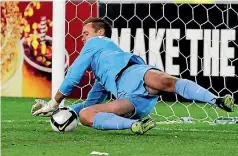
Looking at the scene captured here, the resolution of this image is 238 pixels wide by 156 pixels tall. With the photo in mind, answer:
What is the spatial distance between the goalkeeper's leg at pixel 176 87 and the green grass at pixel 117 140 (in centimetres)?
25

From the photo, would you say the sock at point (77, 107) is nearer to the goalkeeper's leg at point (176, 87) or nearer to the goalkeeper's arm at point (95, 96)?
the goalkeeper's arm at point (95, 96)

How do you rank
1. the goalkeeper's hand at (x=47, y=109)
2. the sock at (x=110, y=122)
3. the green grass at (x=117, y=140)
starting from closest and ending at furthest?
1. the green grass at (x=117, y=140)
2. the sock at (x=110, y=122)
3. the goalkeeper's hand at (x=47, y=109)

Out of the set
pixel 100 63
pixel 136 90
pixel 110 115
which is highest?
pixel 100 63

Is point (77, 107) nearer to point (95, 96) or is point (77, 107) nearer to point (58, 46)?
point (95, 96)

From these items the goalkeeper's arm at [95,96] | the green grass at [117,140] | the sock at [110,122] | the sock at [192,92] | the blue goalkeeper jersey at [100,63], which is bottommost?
the green grass at [117,140]

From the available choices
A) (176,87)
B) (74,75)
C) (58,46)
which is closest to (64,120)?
(74,75)

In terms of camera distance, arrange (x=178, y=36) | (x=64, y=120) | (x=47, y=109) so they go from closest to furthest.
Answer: (x=64, y=120), (x=47, y=109), (x=178, y=36)

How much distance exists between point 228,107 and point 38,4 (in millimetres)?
4297

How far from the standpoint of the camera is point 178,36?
27.8ft

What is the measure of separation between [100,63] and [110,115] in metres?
0.42

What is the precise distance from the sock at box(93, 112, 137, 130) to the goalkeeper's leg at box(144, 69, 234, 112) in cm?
29

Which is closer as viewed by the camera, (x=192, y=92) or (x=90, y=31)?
(x=192, y=92)

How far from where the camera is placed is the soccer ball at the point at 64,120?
5613 mm

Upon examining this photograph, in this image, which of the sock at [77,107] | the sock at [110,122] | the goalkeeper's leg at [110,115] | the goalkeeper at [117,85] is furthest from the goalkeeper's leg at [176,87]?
the sock at [77,107]
